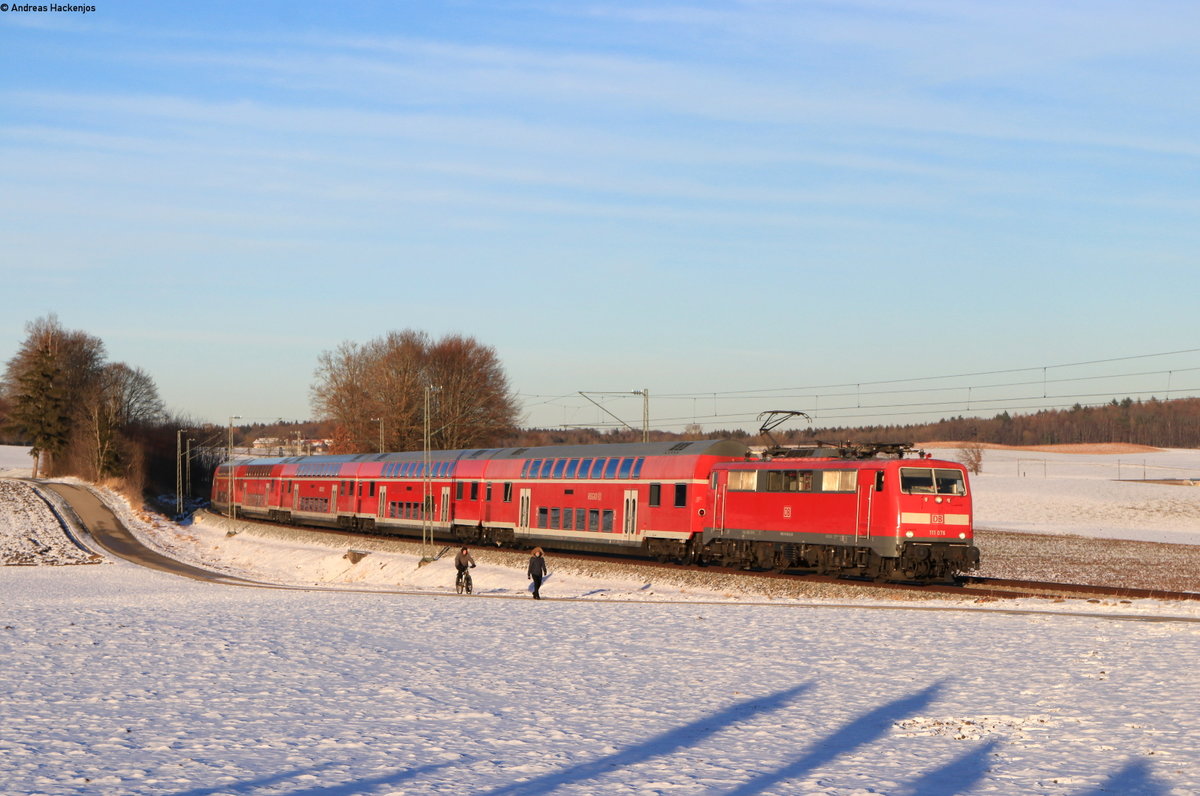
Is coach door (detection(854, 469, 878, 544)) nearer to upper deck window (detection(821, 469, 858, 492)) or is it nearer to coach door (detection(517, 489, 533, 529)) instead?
upper deck window (detection(821, 469, 858, 492))

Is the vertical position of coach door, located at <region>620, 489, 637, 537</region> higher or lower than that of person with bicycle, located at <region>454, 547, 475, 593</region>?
higher

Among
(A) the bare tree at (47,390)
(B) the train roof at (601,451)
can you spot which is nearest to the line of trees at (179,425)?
(A) the bare tree at (47,390)

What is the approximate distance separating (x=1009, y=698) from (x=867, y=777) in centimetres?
544

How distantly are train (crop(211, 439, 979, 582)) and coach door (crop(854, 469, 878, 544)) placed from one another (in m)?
0.04

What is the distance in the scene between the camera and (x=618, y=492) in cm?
4578

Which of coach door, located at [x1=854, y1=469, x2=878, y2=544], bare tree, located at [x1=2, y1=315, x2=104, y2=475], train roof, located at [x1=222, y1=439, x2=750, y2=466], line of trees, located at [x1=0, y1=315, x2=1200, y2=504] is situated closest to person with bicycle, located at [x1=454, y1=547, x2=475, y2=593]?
train roof, located at [x1=222, y1=439, x2=750, y2=466]

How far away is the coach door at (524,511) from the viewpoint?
5231cm

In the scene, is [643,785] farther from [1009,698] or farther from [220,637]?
[220,637]

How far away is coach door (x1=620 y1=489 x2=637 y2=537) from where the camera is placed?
147 feet

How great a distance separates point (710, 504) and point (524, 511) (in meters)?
13.8

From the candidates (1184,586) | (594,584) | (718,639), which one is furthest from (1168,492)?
(718,639)

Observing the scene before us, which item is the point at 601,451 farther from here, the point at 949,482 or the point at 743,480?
the point at 949,482

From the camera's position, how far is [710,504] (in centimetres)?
4081

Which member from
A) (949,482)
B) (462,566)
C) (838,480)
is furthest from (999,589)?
(462,566)
